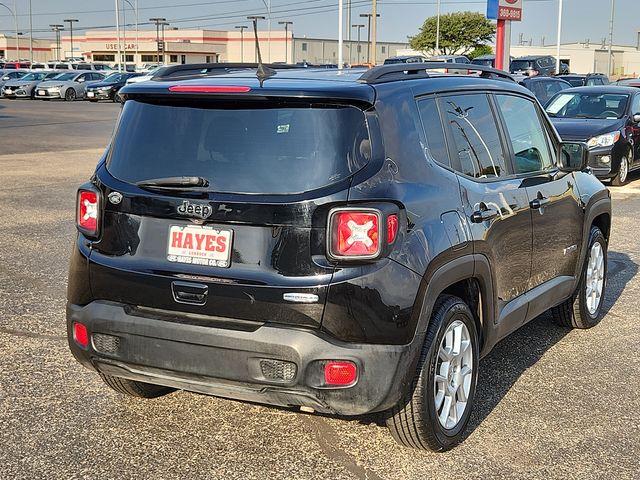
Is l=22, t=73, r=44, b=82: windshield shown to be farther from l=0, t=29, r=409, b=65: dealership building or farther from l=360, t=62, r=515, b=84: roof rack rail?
l=0, t=29, r=409, b=65: dealership building

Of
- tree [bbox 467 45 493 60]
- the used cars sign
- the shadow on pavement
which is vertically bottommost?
the shadow on pavement

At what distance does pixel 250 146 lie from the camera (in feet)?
12.5

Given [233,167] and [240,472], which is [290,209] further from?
[240,472]

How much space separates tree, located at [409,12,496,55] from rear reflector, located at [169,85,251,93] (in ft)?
285

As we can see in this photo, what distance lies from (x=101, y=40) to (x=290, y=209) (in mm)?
126148

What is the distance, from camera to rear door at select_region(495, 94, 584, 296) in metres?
5.13

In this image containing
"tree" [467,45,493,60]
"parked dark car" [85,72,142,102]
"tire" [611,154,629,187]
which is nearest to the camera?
"tire" [611,154,629,187]

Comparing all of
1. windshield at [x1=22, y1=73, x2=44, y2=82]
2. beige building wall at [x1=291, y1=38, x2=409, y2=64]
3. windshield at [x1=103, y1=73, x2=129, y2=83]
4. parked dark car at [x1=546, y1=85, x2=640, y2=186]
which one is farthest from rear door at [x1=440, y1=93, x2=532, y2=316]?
beige building wall at [x1=291, y1=38, x2=409, y2=64]

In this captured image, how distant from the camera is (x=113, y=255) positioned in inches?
158

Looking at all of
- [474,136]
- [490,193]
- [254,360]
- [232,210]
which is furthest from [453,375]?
[232,210]

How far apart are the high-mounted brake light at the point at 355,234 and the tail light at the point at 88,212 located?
3.94 feet

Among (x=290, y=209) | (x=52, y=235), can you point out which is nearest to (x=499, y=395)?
(x=290, y=209)

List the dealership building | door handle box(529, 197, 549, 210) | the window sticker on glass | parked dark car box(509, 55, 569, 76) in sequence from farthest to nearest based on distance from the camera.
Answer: the dealership building < parked dark car box(509, 55, 569, 76) < the window sticker on glass < door handle box(529, 197, 549, 210)

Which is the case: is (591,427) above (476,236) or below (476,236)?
below
